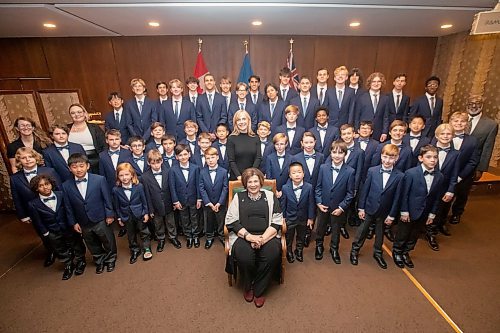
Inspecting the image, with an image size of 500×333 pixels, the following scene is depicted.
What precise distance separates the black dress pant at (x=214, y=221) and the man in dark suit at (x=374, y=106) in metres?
2.85

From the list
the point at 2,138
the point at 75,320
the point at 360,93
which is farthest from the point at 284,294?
the point at 2,138

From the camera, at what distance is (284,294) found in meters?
2.78

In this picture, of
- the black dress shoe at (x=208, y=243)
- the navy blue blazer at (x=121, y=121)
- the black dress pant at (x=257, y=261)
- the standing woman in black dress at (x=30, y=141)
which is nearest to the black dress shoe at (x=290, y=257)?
the black dress pant at (x=257, y=261)

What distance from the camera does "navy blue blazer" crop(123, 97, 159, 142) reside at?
4348 millimetres

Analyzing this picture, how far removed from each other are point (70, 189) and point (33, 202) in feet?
1.34

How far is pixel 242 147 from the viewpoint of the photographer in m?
3.56

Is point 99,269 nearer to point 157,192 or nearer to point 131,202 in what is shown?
point 131,202

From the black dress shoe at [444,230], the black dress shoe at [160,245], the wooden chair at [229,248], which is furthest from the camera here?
the black dress shoe at [444,230]

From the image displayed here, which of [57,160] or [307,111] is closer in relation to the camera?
[57,160]

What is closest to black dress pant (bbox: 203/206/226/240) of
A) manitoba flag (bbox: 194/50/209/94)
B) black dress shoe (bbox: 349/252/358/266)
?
black dress shoe (bbox: 349/252/358/266)

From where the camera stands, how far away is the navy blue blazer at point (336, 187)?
3.07 m

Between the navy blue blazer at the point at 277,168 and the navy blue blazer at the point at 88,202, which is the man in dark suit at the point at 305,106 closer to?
the navy blue blazer at the point at 277,168

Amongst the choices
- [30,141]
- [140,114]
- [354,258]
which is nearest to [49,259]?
[30,141]

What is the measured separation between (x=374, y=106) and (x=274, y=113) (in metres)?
1.69
